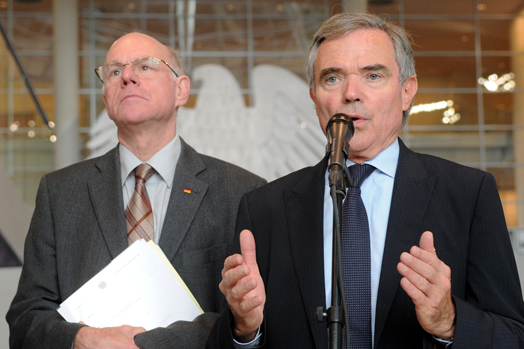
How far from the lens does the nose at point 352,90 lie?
6.48ft

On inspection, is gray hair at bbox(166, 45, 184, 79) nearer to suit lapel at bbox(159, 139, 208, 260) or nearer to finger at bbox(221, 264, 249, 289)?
suit lapel at bbox(159, 139, 208, 260)

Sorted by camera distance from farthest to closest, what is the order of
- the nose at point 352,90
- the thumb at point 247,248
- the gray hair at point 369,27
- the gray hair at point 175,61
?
the gray hair at point 175,61
the gray hair at point 369,27
the nose at point 352,90
the thumb at point 247,248

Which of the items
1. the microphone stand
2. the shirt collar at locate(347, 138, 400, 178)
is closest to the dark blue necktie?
the shirt collar at locate(347, 138, 400, 178)

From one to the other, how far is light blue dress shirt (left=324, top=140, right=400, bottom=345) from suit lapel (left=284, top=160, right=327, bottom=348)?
0.09 feet

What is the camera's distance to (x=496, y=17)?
14.1 metres

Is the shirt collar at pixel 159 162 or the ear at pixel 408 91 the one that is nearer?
the ear at pixel 408 91

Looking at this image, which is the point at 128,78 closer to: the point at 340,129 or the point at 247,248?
the point at 247,248

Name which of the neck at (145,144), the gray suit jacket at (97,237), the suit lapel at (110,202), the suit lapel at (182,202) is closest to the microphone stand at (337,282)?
the gray suit jacket at (97,237)

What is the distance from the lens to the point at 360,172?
2027mm

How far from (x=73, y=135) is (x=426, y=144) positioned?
751cm

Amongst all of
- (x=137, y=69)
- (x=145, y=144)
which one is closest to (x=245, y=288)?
(x=145, y=144)

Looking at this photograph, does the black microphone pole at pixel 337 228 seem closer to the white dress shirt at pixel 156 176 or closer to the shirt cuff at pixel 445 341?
the shirt cuff at pixel 445 341

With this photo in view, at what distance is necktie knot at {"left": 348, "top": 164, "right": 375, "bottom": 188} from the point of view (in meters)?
2.02

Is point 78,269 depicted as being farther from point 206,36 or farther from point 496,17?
point 496,17
